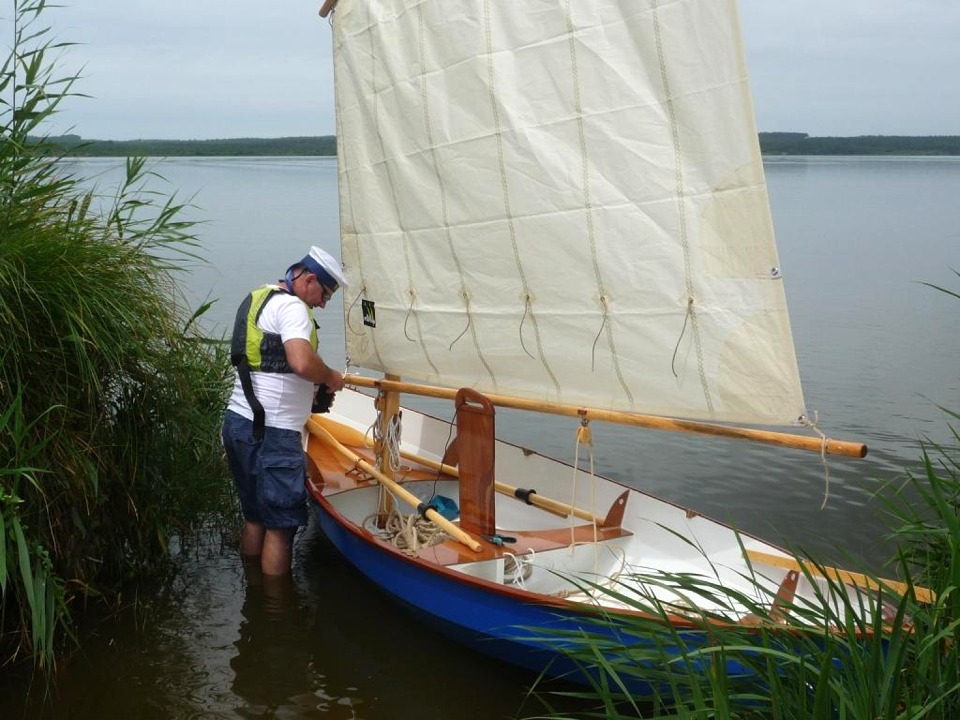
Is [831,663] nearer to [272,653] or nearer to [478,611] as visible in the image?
[478,611]

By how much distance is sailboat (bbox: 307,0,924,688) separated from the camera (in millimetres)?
4840

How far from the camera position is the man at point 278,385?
5801 millimetres

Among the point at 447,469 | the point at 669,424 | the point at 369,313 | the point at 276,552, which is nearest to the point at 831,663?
the point at 669,424

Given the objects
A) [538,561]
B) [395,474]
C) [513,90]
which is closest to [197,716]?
[538,561]

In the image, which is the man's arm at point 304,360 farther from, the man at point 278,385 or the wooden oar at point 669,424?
the wooden oar at point 669,424

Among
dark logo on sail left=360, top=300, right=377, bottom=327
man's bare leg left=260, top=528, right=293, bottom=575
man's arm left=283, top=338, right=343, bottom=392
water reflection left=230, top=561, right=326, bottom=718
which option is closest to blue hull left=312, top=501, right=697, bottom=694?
man's bare leg left=260, top=528, right=293, bottom=575

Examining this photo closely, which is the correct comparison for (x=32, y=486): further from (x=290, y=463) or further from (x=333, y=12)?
(x=333, y=12)

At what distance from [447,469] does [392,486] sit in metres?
0.73

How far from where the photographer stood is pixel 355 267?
692cm

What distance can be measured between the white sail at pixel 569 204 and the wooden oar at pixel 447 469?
2.48 ft

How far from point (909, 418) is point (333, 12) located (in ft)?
24.3

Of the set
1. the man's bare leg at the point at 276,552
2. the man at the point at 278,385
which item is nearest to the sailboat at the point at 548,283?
the man's bare leg at the point at 276,552

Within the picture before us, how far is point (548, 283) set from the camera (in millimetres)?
5578

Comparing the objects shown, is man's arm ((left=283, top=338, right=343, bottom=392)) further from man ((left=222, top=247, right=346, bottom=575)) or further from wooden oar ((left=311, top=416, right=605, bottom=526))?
wooden oar ((left=311, top=416, right=605, bottom=526))
